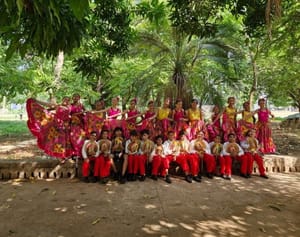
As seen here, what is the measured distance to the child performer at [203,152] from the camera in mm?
6383

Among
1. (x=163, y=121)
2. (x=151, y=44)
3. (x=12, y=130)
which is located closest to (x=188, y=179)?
(x=163, y=121)

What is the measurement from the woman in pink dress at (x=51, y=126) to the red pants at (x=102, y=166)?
2.27 feet

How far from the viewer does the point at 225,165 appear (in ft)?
20.8

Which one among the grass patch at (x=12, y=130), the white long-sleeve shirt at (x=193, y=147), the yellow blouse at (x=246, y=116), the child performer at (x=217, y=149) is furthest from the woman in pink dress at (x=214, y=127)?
the grass patch at (x=12, y=130)

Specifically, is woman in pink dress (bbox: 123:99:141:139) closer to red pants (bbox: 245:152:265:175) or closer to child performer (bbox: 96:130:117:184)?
child performer (bbox: 96:130:117:184)

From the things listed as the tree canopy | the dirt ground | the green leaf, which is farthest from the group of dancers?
the green leaf

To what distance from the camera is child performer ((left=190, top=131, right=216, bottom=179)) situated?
638 cm

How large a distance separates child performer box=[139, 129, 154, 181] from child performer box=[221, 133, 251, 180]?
153cm

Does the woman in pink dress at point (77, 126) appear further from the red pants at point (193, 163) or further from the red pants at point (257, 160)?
the red pants at point (257, 160)

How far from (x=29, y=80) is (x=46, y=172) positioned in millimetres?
5583

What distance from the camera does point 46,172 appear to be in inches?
242

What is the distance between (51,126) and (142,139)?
1830mm

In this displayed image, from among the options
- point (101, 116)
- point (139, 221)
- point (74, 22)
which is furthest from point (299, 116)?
point (74, 22)

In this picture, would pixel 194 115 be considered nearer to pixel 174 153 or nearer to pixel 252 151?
pixel 174 153
